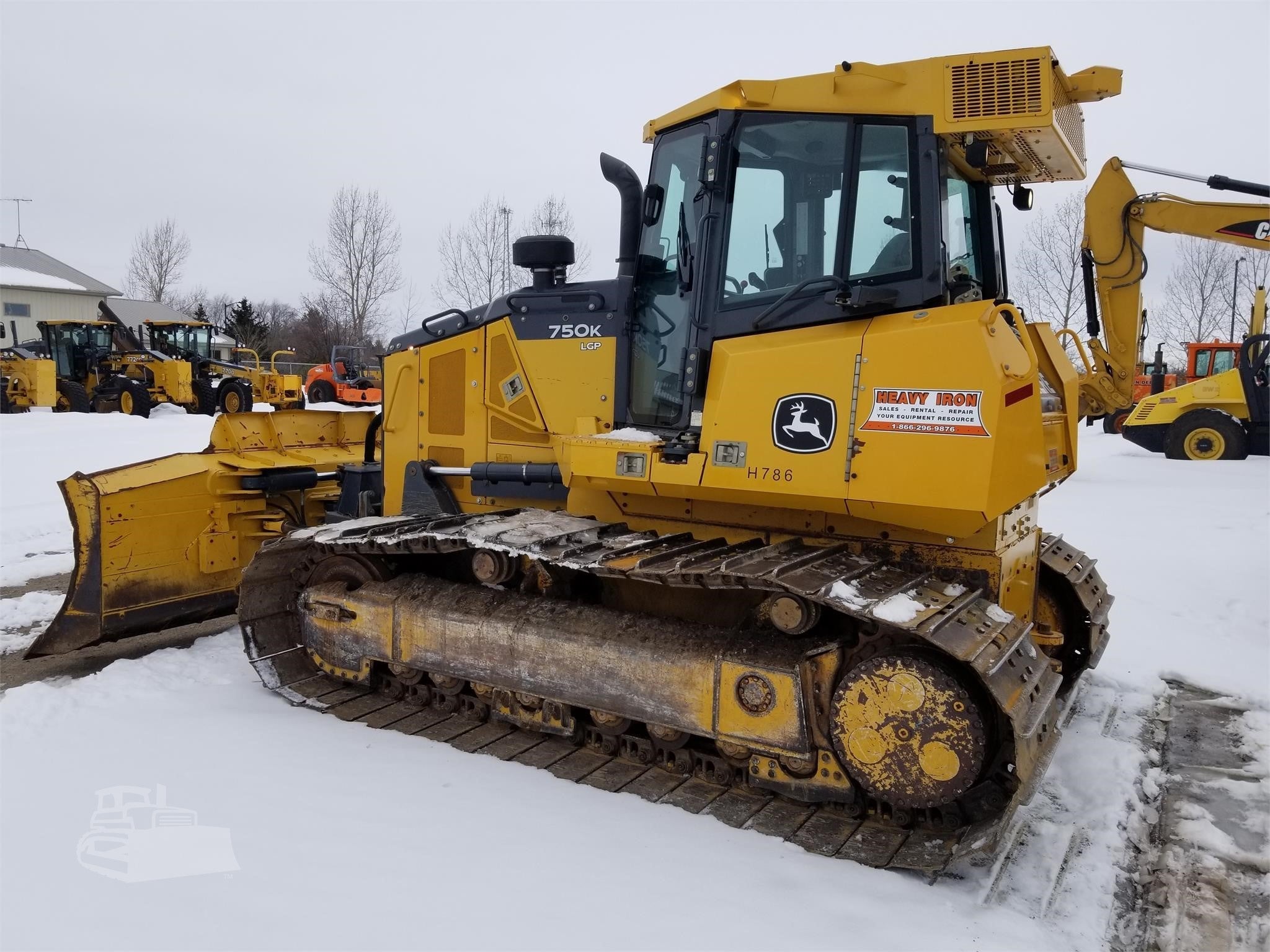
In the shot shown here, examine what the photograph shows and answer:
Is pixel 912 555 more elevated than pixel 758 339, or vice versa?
pixel 758 339

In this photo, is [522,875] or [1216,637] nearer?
[522,875]

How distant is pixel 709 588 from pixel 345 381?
28.3 metres

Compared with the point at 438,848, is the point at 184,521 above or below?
above

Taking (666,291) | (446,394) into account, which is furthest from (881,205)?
(446,394)

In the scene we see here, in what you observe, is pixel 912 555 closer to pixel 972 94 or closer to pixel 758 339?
pixel 758 339

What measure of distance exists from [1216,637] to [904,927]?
520cm

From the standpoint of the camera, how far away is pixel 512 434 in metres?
5.79

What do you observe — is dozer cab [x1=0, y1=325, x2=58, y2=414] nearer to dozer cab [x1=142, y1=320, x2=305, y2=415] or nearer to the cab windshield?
the cab windshield

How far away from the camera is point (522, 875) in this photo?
3680mm

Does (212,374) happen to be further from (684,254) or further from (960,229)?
(960,229)

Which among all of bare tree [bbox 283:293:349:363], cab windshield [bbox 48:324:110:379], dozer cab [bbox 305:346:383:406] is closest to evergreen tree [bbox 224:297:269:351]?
bare tree [bbox 283:293:349:363]

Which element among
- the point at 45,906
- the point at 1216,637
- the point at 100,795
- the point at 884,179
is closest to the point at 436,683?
the point at 100,795

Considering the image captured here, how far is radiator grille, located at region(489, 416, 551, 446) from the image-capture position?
5.66m

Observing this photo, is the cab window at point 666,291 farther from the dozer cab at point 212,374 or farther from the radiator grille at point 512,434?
the dozer cab at point 212,374
